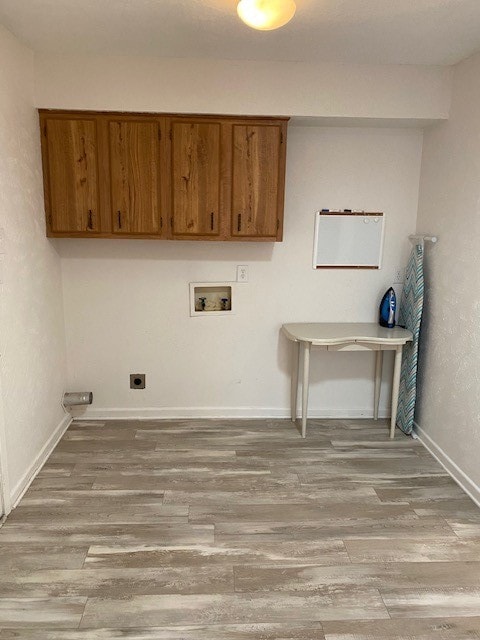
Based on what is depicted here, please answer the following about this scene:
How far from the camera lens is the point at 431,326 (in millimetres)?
3223

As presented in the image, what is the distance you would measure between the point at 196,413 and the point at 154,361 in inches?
20.4

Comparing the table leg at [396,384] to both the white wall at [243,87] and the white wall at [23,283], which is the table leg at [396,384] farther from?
the white wall at [23,283]

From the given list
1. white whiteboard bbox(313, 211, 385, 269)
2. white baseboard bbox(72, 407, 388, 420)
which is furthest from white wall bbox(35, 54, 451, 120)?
white baseboard bbox(72, 407, 388, 420)

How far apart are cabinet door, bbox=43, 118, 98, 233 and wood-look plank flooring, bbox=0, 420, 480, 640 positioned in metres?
1.50

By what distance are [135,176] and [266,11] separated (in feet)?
4.79

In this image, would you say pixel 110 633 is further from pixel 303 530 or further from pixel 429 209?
pixel 429 209

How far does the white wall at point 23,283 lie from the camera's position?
2482 mm

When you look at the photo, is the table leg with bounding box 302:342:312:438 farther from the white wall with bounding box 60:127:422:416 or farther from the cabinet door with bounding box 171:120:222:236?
the cabinet door with bounding box 171:120:222:236

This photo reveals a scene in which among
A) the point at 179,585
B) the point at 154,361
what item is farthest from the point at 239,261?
the point at 179,585

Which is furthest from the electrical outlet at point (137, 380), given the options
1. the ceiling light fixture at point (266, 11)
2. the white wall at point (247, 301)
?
the ceiling light fixture at point (266, 11)

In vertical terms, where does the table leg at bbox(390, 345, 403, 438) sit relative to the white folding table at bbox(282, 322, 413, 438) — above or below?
below

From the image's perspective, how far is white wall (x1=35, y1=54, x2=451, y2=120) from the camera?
2875 millimetres

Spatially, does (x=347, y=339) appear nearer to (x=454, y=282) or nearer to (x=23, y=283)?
(x=454, y=282)

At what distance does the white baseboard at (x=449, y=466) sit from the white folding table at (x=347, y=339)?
204 millimetres
